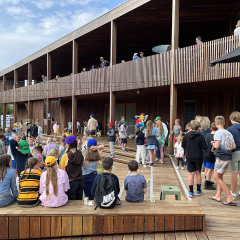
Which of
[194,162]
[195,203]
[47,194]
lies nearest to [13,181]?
[47,194]

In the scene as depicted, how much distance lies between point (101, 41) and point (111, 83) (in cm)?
437

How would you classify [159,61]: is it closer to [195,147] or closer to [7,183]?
[195,147]

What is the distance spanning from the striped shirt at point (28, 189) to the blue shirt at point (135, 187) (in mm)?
1421

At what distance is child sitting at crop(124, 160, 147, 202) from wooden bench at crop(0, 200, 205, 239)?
325 mm

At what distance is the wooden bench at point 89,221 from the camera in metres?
3.45

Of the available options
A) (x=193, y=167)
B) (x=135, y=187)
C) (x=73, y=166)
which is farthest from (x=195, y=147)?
(x=73, y=166)

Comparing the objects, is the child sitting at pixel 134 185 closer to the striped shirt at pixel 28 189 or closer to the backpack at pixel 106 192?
the backpack at pixel 106 192

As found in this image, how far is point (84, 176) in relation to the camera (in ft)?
14.9

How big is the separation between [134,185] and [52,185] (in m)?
1.30

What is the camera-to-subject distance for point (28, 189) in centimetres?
367

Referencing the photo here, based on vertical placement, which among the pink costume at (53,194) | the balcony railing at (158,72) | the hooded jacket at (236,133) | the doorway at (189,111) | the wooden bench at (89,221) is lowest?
the wooden bench at (89,221)

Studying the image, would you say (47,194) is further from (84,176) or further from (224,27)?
(224,27)

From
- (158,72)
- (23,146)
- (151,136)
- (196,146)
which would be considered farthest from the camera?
(158,72)

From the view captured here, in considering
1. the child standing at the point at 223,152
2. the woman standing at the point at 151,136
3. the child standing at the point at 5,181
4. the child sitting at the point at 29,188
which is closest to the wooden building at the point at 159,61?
the woman standing at the point at 151,136
